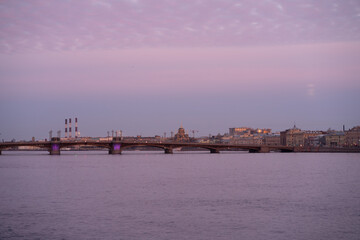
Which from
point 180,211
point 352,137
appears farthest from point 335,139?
point 180,211

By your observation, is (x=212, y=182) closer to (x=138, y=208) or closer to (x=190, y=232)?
(x=138, y=208)

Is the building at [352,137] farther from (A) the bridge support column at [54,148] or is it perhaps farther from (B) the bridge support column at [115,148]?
(A) the bridge support column at [54,148]

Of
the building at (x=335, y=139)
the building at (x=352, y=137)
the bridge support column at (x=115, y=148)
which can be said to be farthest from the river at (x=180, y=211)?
the building at (x=335, y=139)

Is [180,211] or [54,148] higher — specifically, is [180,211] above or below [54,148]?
below

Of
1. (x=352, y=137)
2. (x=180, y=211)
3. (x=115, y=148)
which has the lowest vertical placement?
(x=180, y=211)

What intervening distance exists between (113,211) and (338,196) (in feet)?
40.3

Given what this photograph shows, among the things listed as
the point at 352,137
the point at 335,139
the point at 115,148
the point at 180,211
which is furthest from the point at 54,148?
the point at 335,139

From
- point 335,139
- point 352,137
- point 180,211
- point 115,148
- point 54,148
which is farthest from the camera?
point 335,139

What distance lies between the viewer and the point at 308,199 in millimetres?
26531

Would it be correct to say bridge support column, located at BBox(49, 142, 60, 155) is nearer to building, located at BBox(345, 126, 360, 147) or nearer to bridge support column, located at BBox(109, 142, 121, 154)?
bridge support column, located at BBox(109, 142, 121, 154)

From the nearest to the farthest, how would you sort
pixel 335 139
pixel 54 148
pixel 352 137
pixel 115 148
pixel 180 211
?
pixel 180 211
pixel 54 148
pixel 115 148
pixel 352 137
pixel 335 139

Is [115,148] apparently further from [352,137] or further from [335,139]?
[335,139]

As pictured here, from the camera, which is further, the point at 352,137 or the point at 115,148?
the point at 352,137

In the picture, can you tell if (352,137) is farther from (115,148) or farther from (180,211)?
(180,211)
